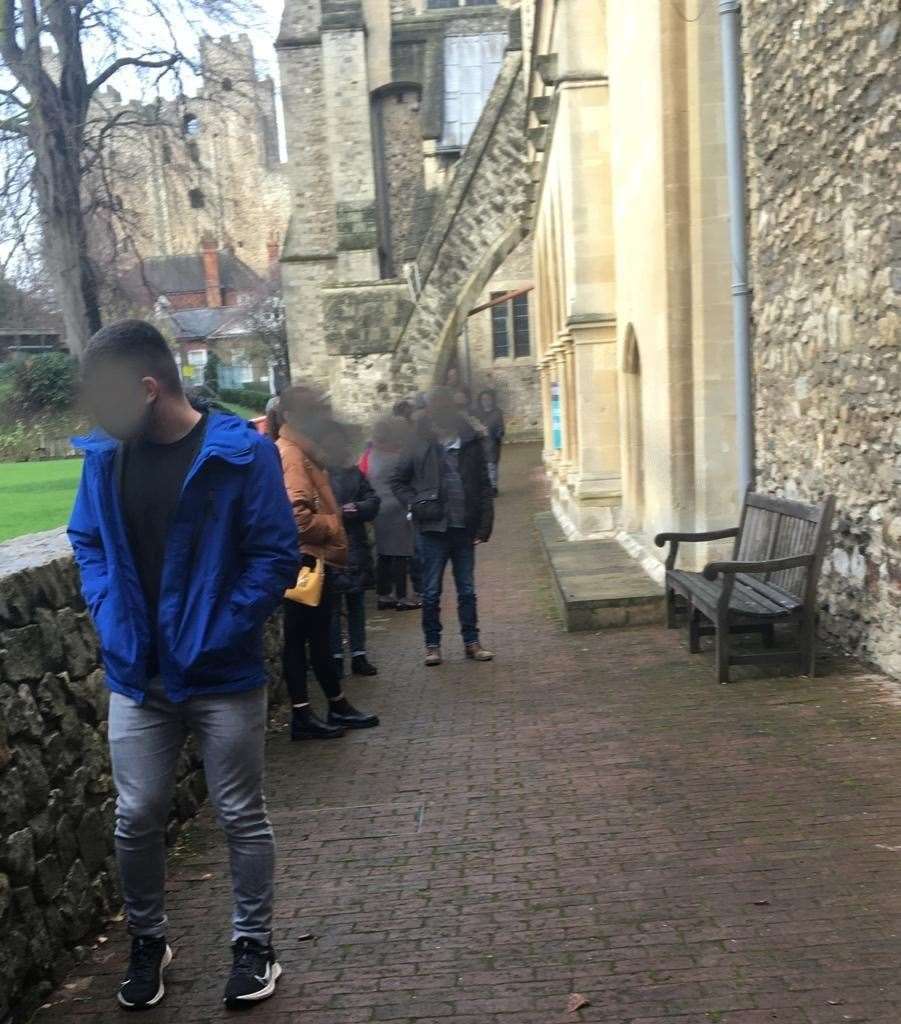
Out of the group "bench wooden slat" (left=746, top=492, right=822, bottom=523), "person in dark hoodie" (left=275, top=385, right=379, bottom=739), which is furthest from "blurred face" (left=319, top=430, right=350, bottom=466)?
"bench wooden slat" (left=746, top=492, right=822, bottom=523)

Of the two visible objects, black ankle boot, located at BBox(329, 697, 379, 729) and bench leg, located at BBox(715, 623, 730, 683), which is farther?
bench leg, located at BBox(715, 623, 730, 683)

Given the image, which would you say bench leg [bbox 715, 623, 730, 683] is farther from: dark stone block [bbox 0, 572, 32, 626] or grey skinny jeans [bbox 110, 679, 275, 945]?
dark stone block [bbox 0, 572, 32, 626]

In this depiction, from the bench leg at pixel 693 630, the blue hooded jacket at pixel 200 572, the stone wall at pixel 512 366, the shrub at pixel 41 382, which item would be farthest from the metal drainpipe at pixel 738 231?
the stone wall at pixel 512 366

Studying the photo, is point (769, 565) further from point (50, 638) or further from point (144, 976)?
point (144, 976)

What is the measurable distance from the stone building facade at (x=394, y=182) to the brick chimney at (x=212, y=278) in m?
41.5

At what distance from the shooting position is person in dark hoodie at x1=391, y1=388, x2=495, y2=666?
800 cm

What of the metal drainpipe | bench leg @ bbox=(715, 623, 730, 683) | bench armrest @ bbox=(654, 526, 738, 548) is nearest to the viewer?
bench leg @ bbox=(715, 623, 730, 683)

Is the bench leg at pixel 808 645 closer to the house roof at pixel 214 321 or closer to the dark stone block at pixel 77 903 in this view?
the dark stone block at pixel 77 903

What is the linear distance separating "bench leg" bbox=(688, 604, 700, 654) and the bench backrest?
521 millimetres

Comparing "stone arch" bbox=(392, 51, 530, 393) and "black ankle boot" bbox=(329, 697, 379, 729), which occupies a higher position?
"stone arch" bbox=(392, 51, 530, 393)

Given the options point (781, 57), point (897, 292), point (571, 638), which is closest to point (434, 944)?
point (897, 292)

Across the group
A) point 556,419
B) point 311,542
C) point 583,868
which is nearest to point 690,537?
point 311,542

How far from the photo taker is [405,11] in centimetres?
3325

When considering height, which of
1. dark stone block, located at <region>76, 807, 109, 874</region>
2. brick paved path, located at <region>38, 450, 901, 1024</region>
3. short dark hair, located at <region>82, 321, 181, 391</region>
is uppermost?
short dark hair, located at <region>82, 321, 181, 391</region>
